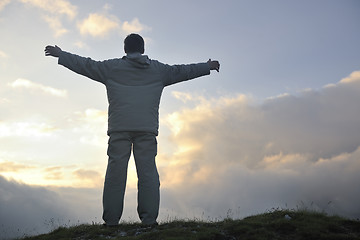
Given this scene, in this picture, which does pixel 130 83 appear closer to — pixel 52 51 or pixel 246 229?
pixel 52 51

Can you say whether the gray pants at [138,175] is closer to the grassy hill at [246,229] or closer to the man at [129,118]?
the man at [129,118]

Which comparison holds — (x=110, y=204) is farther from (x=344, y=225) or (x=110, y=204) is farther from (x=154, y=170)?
(x=344, y=225)

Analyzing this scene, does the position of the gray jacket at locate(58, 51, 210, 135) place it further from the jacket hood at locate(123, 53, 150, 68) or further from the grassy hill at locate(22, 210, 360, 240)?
the grassy hill at locate(22, 210, 360, 240)

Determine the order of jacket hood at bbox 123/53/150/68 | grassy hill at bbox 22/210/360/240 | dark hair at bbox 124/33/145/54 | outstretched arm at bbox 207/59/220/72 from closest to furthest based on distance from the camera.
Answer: grassy hill at bbox 22/210/360/240
jacket hood at bbox 123/53/150/68
dark hair at bbox 124/33/145/54
outstretched arm at bbox 207/59/220/72

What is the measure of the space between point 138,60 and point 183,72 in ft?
3.44

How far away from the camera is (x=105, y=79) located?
843 centimetres

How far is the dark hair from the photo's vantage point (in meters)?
8.52

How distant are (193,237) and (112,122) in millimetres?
2893

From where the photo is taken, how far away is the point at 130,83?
8.29 meters

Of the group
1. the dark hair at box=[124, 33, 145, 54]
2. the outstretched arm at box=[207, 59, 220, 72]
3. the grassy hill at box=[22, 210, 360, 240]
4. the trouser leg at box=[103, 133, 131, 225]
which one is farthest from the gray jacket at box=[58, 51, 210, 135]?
the grassy hill at box=[22, 210, 360, 240]

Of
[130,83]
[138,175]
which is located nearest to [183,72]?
[130,83]

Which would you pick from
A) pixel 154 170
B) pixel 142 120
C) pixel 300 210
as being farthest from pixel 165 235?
pixel 300 210

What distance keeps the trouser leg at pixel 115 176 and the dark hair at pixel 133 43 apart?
73.2 inches

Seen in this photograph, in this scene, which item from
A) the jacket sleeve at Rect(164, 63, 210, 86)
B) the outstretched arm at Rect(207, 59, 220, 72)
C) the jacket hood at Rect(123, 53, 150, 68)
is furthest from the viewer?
the outstretched arm at Rect(207, 59, 220, 72)
